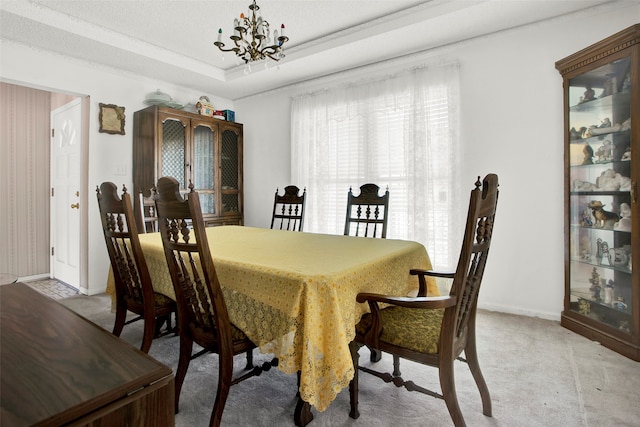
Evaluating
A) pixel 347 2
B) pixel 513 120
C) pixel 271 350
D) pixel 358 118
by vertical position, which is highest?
pixel 347 2

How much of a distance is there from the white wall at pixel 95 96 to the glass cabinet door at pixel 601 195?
418cm

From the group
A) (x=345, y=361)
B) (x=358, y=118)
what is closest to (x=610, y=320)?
(x=345, y=361)

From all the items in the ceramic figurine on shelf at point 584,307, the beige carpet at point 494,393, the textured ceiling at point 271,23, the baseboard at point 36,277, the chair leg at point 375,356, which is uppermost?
the textured ceiling at point 271,23

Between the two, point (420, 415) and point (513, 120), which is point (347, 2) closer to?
point (513, 120)

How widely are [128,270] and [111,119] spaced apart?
235cm

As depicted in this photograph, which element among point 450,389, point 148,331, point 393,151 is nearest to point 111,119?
point 148,331

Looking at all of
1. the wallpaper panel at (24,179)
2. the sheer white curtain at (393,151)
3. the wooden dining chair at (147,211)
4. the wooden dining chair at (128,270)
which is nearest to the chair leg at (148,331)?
the wooden dining chair at (128,270)

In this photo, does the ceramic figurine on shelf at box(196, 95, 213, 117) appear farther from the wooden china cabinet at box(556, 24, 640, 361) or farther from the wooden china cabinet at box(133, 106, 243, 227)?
the wooden china cabinet at box(556, 24, 640, 361)

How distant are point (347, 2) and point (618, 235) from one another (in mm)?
2587

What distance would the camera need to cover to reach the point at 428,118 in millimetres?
3217

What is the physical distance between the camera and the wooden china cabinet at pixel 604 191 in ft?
7.07

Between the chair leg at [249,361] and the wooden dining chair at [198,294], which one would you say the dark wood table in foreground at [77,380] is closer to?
the wooden dining chair at [198,294]

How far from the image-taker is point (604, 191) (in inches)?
94.0

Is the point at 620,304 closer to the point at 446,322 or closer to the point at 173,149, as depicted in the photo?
the point at 446,322
